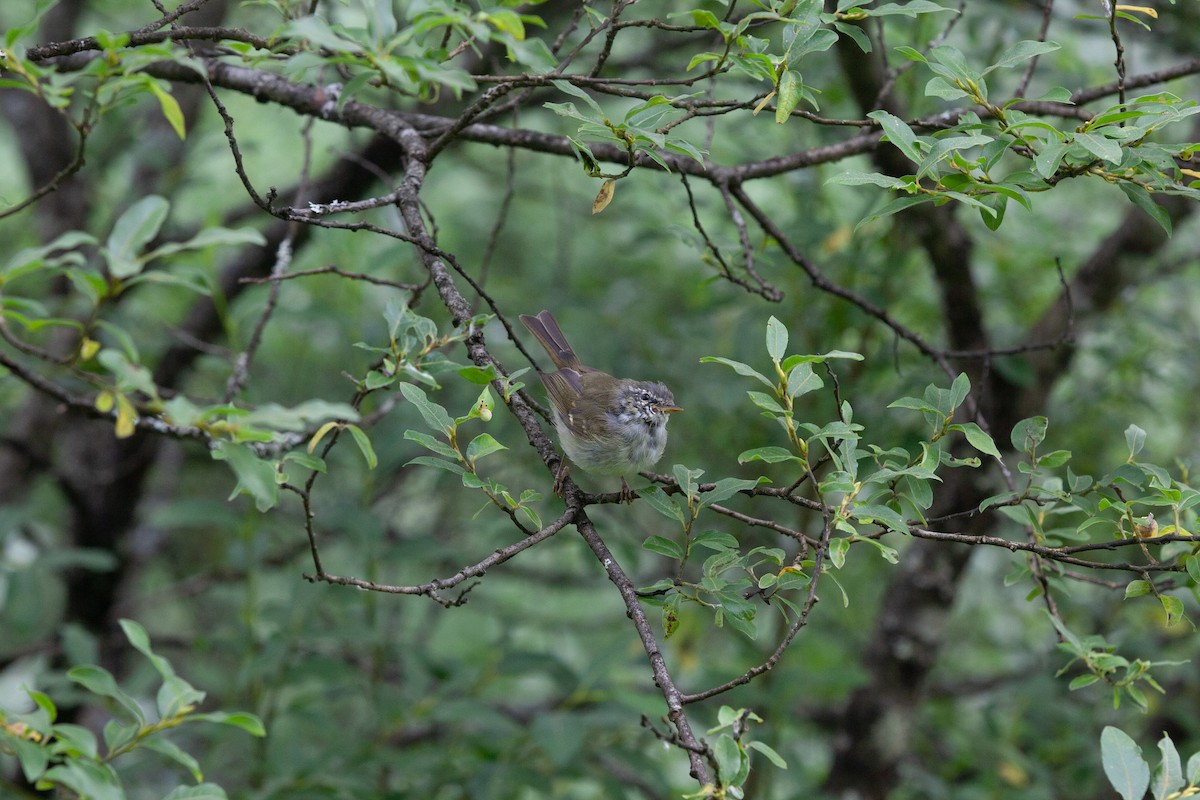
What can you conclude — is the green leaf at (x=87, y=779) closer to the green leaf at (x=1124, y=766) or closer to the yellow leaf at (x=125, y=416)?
the yellow leaf at (x=125, y=416)

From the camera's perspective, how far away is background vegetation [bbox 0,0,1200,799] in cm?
218

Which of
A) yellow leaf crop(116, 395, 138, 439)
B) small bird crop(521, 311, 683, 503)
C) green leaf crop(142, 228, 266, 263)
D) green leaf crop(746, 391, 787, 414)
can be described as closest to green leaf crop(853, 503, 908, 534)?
green leaf crop(746, 391, 787, 414)

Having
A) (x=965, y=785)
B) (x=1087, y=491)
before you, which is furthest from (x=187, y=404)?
(x=965, y=785)

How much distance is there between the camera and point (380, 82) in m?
2.00

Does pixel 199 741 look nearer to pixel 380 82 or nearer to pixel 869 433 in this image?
pixel 869 433

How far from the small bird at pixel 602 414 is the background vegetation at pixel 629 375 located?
0.30 m

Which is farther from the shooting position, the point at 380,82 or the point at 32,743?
the point at 380,82

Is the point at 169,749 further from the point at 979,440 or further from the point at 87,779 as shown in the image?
the point at 979,440

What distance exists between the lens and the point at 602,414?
3.93m

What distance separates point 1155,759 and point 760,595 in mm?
3886

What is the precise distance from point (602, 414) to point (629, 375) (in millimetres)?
1323

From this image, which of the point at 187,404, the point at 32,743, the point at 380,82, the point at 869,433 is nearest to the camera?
the point at 187,404

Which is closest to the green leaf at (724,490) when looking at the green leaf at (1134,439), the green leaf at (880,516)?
the green leaf at (880,516)

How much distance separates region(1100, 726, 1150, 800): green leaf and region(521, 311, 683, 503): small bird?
1.86 meters
